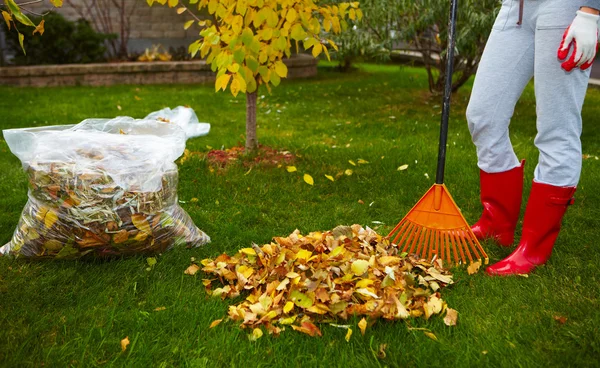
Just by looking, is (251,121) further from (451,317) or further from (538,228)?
(451,317)

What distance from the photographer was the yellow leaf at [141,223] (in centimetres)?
233

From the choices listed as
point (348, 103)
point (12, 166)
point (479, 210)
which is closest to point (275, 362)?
point (479, 210)

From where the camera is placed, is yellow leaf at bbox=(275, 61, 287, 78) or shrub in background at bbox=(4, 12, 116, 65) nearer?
yellow leaf at bbox=(275, 61, 287, 78)

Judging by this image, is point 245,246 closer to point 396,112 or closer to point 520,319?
point 520,319

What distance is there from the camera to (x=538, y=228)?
2.27 metres

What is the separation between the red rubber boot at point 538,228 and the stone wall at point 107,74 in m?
7.09

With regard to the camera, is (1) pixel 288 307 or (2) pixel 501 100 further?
(2) pixel 501 100

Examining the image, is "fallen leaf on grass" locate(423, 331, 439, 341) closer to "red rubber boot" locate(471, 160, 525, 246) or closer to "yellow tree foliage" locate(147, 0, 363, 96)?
"red rubber boot" locate(471, 160, 525, 246)

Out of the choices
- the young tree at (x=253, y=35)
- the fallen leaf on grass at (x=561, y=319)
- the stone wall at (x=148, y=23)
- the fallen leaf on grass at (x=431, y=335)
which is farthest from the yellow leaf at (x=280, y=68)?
the stone wall at (x=148, y=23)

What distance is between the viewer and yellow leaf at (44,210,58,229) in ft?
7.49

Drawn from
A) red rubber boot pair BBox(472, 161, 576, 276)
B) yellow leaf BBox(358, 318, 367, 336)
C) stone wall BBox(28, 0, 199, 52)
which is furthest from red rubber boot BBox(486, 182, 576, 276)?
stone wall BBox(28, 0, 199, 52)

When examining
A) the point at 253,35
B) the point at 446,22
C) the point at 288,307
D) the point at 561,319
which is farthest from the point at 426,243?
the point at 446,22

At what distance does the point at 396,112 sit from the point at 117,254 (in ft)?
13.9

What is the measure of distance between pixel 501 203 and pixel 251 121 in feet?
6.48
